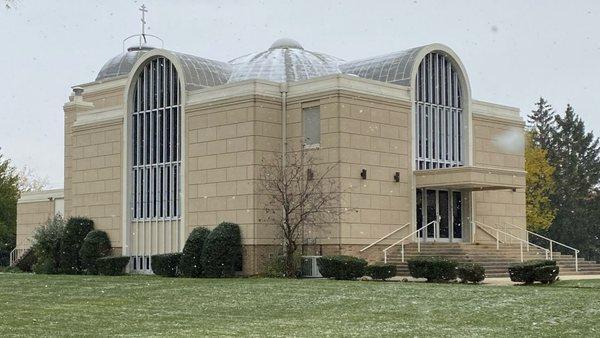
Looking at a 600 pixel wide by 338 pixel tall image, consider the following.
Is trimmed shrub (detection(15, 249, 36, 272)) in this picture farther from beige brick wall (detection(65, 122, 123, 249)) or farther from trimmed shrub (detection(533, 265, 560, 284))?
trimmed shrub (detection(533, 265, 560, 284))

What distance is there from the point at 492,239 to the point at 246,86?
456 inches

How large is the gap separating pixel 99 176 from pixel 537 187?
1161 inches

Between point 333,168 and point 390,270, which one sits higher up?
point 333,168

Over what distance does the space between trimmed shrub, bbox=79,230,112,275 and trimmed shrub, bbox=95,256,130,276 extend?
73 cm

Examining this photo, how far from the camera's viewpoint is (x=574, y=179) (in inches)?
2628

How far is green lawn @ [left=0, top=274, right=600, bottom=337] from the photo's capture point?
Answer: 17.0 metres

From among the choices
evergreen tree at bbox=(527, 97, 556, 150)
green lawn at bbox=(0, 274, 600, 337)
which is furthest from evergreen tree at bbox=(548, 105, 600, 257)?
green lawn at bbox=(0, 274, 600, 337)

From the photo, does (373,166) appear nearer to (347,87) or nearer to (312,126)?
(312,126)

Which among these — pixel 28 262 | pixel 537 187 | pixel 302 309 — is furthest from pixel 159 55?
pixel 537 187

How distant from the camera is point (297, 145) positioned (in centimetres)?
3431

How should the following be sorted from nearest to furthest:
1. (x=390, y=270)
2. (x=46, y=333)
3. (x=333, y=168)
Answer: (x=46, y=333) → (x=390, y=270) → (x=333, y=168)

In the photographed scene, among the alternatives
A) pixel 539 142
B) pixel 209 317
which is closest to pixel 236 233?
pixel 209 317

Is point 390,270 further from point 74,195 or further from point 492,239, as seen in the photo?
point 74,195

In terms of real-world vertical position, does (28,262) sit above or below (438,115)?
below
